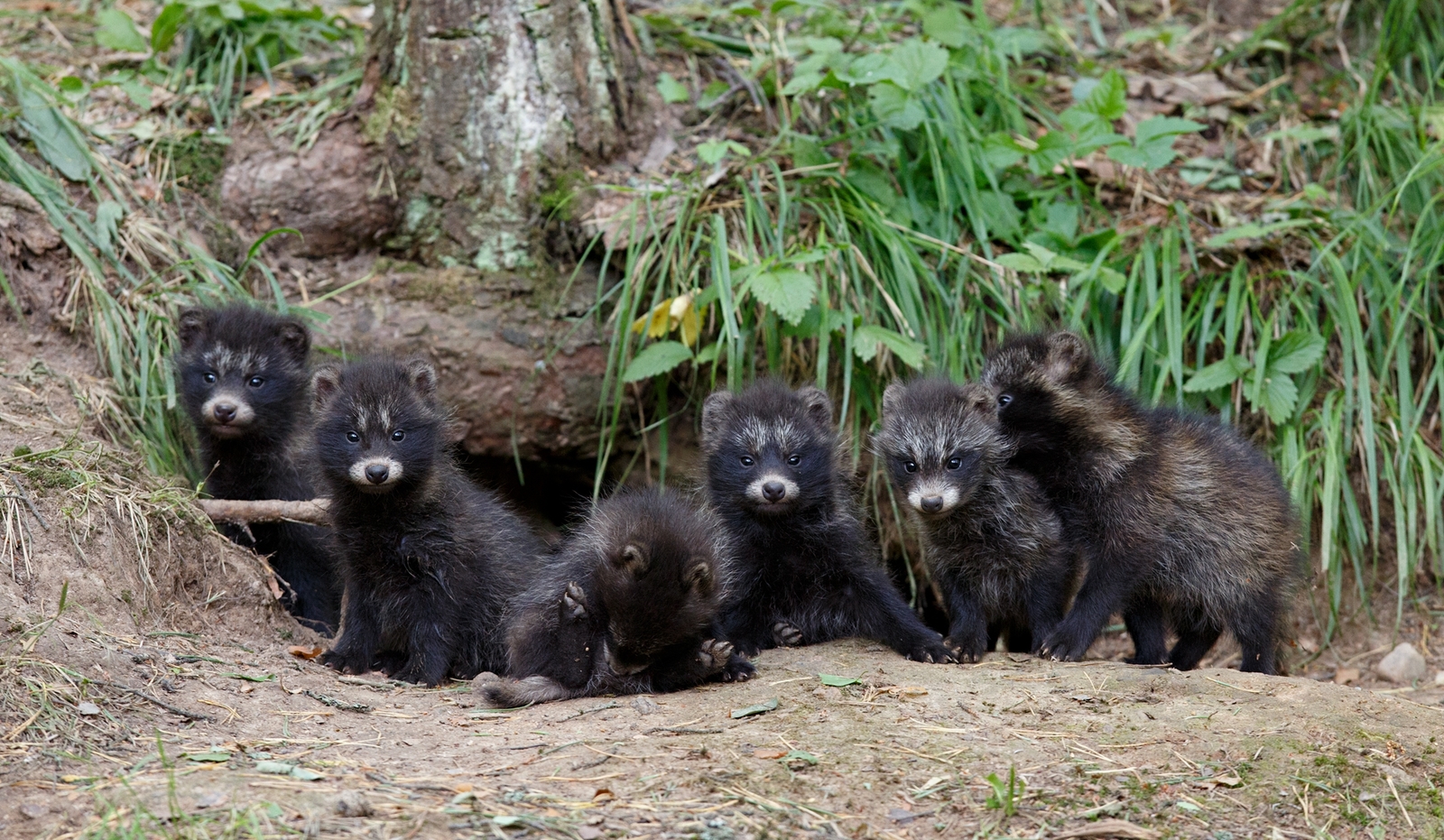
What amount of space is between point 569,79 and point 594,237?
101 cm

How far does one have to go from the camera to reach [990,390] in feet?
19.3

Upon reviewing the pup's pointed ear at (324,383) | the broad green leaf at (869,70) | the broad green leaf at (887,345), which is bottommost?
the pup's pointed ear at (324,383)

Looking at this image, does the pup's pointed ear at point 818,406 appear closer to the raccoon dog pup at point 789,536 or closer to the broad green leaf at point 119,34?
the raccoon dog pup at point 789,536

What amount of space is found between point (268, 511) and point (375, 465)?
82 centimetres

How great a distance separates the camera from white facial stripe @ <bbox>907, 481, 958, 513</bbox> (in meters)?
5.57

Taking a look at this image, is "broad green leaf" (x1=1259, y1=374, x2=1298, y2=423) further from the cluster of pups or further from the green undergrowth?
the cluster of pups

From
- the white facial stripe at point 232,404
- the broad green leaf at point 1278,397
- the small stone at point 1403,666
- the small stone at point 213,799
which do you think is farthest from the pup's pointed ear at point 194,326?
the small stone at point 1403,666

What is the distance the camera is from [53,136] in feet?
23.0

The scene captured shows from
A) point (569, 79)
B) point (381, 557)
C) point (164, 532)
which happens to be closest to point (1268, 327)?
point (569, 79)

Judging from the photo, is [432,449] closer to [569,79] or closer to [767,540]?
[767,540]

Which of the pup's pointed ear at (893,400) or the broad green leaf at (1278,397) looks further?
the broad green leaf at (1278,397)

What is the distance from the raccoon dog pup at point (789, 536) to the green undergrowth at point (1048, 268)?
0.64 metres

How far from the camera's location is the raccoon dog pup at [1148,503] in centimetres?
570

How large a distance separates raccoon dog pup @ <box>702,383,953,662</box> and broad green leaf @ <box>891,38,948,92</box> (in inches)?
73.9
